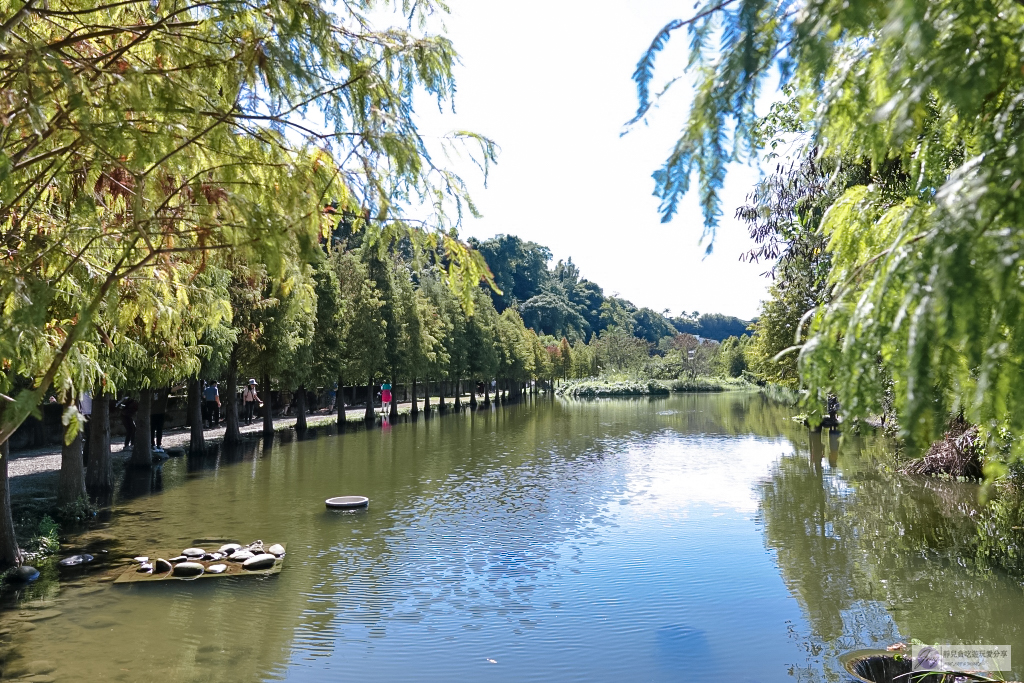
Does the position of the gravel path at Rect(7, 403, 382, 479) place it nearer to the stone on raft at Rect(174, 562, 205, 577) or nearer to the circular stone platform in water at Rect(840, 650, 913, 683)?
the stone on raft at Rect(174, 562, 205, 577)

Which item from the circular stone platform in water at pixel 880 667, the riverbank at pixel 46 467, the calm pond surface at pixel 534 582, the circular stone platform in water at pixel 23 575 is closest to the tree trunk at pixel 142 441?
the riverbank at pixel 46 467

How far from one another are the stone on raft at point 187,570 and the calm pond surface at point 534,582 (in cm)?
32

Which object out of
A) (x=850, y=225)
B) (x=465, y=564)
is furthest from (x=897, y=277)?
(x=465, y=564)

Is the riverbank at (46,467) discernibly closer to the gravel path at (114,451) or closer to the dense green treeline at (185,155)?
the gravel path at (114,451)

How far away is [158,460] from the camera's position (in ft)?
65.6

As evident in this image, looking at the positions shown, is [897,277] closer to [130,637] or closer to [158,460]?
[130,637]

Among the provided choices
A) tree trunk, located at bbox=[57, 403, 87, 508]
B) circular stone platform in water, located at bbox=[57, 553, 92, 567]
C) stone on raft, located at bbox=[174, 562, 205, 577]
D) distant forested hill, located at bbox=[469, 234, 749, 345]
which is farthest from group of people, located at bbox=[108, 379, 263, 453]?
distant forested hill, located at bbox=[469, 234, 749, 345]

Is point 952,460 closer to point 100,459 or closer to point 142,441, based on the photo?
point 100,459

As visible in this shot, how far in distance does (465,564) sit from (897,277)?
32.0ft

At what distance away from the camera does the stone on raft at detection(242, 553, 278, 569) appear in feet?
33.9

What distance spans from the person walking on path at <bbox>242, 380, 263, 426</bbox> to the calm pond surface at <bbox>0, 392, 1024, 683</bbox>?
10.3 m

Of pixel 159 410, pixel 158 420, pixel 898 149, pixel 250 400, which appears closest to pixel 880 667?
pixel 898 149

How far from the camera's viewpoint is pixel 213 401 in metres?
28.4

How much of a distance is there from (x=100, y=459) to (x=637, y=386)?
219ft
